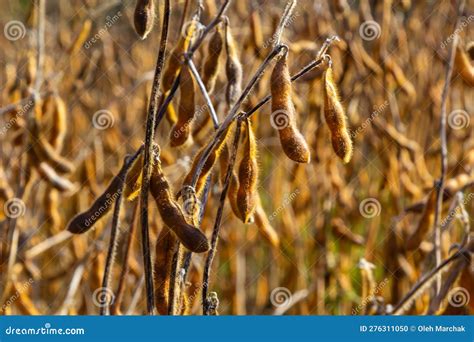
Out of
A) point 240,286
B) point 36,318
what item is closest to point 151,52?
point 240,286

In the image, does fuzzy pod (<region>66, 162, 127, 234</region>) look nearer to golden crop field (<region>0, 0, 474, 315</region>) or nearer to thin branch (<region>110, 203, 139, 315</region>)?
golden crop field (<region>0, 0, 474, 315</region>)

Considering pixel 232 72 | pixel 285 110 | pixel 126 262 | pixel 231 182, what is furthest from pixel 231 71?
pixel 126 262

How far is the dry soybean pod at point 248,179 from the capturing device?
157 centimetres

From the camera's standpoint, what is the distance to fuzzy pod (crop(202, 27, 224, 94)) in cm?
190

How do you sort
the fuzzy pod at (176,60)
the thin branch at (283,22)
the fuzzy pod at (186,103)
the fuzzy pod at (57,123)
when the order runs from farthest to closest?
the fuzzy pod at (57,123) < the fuzzy pod at (176,60) < the fuzzy pod at (186,103) < the thin branch at (283,22)

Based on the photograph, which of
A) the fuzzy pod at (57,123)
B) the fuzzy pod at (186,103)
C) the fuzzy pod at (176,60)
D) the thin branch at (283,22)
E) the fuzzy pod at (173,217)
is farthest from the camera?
the fuzzy pod at (57,123)

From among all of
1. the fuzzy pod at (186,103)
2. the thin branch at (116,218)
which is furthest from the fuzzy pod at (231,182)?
the thin branch at (116,218)

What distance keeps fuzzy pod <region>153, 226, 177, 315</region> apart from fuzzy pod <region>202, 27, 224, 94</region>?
530 millimetres

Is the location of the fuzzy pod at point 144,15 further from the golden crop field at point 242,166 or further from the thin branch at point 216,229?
the thin branch at point 216,229

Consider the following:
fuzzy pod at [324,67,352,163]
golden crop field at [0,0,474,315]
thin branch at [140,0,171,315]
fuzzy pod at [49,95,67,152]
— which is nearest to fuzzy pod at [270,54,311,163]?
golden crop field at [0,0,474,315]

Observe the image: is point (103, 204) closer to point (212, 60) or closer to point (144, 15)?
point (144, 15)

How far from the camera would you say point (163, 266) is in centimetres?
156

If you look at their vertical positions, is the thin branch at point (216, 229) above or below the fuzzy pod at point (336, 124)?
below

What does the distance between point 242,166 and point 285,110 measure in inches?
7.0
